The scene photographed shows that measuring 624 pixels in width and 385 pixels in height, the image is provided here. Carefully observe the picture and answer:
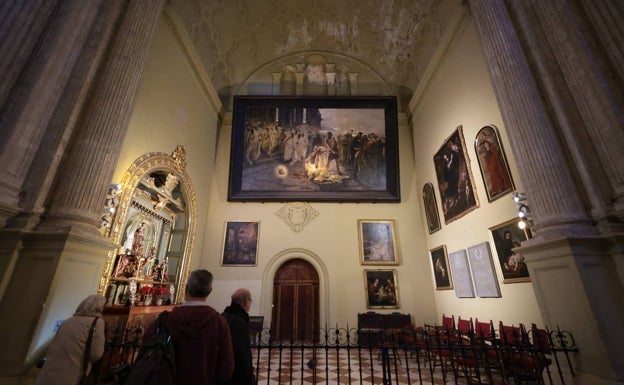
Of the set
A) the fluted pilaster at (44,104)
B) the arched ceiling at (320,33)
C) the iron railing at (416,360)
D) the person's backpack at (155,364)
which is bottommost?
the iron railing at (416,360)

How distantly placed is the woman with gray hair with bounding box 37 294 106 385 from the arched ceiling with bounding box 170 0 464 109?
790 centimetres

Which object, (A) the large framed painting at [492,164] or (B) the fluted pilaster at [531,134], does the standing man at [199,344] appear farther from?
(A) the large framed painting at [492,164]

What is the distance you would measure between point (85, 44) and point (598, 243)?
6.76 m

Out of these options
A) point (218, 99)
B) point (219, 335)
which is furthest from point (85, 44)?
point (218, 99)

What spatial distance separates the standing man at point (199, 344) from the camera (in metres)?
1.67

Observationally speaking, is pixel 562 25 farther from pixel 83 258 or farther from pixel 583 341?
pixel 83 258

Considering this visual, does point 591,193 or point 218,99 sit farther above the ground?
point 218,99

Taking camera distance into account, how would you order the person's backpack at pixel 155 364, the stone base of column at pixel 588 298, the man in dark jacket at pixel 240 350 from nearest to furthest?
the person's backpack at pixel 155 364 → the man in dark jacket at pixel 240 350 → the stone base of column at pixel 588 298

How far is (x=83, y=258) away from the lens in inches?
130

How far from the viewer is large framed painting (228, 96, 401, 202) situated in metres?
9.62

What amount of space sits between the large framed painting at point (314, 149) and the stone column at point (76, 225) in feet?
17.7

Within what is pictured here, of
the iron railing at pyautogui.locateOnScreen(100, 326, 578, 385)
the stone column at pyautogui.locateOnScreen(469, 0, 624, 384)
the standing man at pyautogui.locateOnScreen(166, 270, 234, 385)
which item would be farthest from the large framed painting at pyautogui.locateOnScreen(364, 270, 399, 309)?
the standing man at pyautogui.locateOnScreen(166, 270, 234, 385)

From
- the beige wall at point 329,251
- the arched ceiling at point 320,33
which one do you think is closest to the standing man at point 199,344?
the beige wall at point 329,251

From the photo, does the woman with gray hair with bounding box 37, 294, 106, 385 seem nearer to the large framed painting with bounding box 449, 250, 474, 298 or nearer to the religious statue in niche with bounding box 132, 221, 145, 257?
the religious statue in niche with bounding box 132, 221, 145, 257
